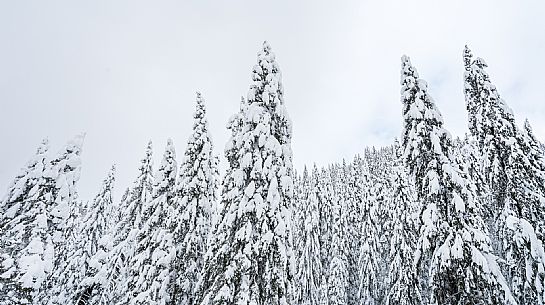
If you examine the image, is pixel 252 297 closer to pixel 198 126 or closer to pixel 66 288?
pixel 198 126

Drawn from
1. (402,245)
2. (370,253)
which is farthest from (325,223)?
(402,245)

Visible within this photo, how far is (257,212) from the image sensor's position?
12680 millimetres

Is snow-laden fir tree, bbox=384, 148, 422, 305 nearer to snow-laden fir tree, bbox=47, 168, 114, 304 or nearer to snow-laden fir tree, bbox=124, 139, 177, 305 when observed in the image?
snow-laden fir tree, bbox=124, 139, 177, 305

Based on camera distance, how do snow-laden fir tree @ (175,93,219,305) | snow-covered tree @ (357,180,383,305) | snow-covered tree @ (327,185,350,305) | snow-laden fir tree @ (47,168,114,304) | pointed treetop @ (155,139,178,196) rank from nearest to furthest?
A: snow-laden fir tree @ (175,93,219,305) → pointed treetop @ (155,139,178,196) → snow-laden fir tree @ (47,168,114,304) → snow-covered tree @ (357,180,383,305) → snow-covered tree @ (327,185,350,305)

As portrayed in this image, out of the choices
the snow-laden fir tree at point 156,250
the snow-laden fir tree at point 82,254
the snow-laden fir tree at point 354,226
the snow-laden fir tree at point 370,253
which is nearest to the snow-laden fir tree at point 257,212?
the snow-laden fir tree at point 156,250

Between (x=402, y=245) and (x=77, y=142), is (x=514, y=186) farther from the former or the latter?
(x=77, y=142)

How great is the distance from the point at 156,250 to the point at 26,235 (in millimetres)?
5616

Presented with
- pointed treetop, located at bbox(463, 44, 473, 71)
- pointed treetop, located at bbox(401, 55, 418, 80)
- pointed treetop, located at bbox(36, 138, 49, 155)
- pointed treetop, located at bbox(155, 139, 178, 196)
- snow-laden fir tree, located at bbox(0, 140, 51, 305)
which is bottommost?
snow-laden fir tree, located at bbox(0, 140, 51, 305)

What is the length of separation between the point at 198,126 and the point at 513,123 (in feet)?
51.9

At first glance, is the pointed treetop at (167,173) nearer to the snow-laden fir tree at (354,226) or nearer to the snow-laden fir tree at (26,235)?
the snow-laden fir tree at (26,235)

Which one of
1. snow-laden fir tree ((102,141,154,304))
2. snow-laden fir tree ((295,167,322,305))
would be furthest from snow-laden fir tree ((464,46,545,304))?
snow-laden fir tree ((295,167,322,305))

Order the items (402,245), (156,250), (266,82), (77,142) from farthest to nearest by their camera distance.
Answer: (402,245) → (156,250) → (266,82) → (77,142)

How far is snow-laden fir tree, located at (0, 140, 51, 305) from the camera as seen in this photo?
11852 millimetres

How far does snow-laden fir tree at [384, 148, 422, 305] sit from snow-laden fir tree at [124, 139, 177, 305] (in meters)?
13.8
